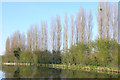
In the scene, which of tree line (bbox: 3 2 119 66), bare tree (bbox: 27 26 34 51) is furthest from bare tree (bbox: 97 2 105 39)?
bare tree (bbox: 27 26 34 51)

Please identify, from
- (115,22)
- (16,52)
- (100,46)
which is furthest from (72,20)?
(16,52)

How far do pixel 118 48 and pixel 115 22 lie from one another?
6436 mm

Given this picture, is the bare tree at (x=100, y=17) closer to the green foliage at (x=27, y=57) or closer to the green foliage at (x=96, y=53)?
the green foliage at (x=96, y=53)

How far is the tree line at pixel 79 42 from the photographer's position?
752 inches

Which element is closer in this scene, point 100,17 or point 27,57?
point 100,17

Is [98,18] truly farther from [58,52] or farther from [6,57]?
[6,57]

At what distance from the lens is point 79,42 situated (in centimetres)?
2417

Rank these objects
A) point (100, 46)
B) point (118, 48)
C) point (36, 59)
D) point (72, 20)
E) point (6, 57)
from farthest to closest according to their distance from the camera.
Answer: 1. point (6, 57)
2. point (36, 59)
3. point (72, 20)
4. point (100, 46)
5. point (118, 48)

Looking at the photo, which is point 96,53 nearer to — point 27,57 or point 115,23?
point 115,23

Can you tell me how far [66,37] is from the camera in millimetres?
29969

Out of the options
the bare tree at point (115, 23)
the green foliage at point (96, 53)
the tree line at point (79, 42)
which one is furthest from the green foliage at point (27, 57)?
the bare tree at point (115, 23)

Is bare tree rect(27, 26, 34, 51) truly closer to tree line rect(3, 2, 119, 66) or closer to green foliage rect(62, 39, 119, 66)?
tree line rect(3, 2, 119, 66)

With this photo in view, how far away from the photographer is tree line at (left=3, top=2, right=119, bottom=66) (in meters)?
19.1

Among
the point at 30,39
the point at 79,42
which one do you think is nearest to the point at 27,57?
the point at 30,39
